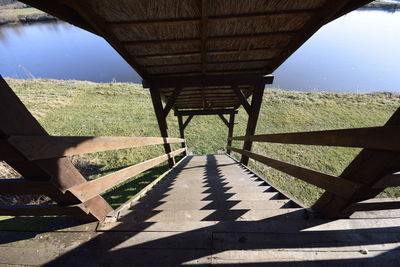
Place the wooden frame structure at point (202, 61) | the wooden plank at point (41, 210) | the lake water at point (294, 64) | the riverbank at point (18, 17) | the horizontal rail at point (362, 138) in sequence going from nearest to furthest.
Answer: the horizontal rail at point (362, 138) → the wooden frame structure at point (202, 61) → the wooden plank at point (41, 210) → the lake water at point (294, 64) → the riverbank at point (18, 17)

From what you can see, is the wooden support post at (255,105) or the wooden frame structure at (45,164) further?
the wooden support post at (255,105)

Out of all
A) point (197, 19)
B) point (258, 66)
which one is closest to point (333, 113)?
point (258, 66)

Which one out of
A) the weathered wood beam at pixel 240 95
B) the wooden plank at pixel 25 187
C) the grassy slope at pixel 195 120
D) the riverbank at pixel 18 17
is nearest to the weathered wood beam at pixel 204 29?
the weathered wood beam at pixel 240 95

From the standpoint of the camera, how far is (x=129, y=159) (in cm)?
708

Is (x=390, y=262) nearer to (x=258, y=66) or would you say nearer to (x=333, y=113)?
(x=258, y=66)

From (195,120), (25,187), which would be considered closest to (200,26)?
(25,187)

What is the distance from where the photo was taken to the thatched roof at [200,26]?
1.80m

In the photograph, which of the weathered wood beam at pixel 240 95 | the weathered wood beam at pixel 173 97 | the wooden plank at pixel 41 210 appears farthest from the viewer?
the weathered wood beam at pixel 173 97

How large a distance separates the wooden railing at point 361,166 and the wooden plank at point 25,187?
6.27 ft

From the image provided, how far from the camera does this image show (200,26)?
7.10ft

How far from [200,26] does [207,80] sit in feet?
4.96

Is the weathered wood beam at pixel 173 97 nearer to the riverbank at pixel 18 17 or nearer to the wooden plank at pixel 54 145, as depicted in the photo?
the wooden plank at pixel 54 145

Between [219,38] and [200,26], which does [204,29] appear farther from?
[219,38]

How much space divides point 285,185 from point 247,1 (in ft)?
18.2
